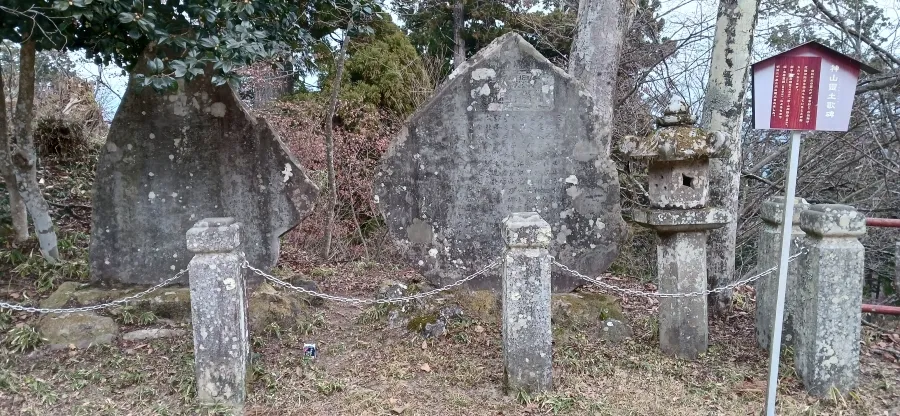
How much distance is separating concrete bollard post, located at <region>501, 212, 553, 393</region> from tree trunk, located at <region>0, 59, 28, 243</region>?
469 centimetres

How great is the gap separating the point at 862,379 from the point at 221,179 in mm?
5085

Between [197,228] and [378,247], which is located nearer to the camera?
[197,228]

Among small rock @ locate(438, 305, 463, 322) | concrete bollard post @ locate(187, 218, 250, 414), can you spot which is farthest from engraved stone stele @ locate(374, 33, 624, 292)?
concrete bollard post @ locate(187, 218, 250, 414)

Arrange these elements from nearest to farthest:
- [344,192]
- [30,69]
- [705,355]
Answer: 1. [705,355]
2. [30,69]
3. [344,192]

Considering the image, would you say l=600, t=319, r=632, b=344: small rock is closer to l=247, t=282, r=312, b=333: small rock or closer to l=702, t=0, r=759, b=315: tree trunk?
l=702, t=0, r=759, b=315: tree trunk

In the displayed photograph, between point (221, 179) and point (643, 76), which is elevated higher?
point (643, 76)

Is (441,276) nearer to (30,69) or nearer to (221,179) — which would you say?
(221,179)

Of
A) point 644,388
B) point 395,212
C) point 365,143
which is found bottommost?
point 644,388

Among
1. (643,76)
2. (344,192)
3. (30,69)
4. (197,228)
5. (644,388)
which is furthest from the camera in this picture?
(344,192)

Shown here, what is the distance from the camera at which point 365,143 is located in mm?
9125

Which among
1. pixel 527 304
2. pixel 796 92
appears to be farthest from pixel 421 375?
pixel 796 92

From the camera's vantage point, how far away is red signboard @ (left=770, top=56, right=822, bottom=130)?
315cm

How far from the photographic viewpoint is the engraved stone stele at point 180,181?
4543 millimetres

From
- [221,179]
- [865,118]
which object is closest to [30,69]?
[221,179]
